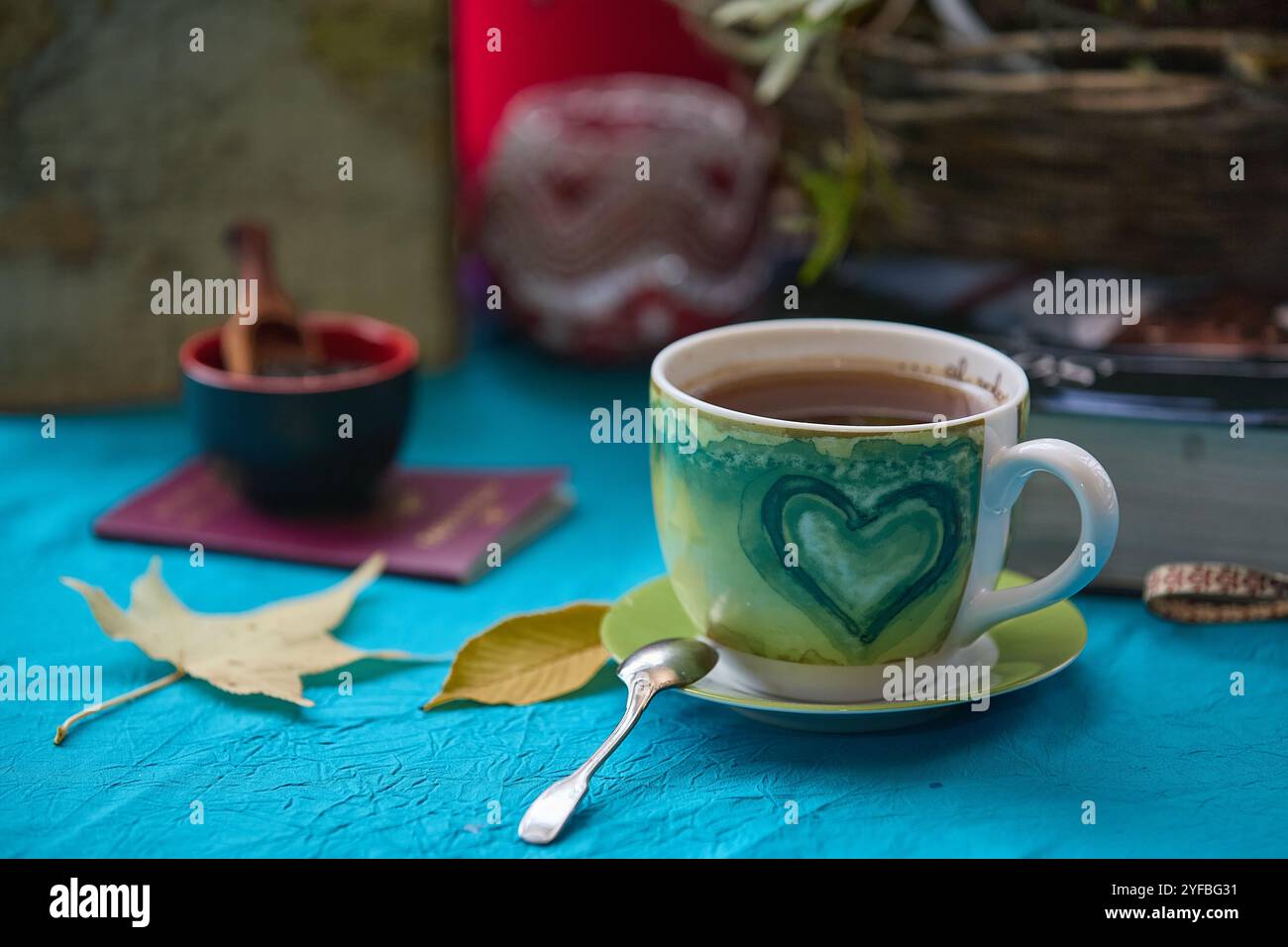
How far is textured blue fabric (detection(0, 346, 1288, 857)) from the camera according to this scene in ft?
1.38

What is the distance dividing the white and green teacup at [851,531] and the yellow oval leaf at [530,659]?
0.06 metres

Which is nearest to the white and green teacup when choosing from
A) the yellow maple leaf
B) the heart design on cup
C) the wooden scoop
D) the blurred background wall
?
the heart design on cup

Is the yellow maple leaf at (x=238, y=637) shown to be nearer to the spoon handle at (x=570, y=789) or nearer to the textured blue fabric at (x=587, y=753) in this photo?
the textured blue fabric at (x=587, y=753)

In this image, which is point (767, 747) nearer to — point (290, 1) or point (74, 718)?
point (74, 718)

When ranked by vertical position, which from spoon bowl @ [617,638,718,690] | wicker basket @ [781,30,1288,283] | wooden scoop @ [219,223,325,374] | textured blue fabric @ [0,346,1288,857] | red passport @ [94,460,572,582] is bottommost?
textured blue fabric @ [0,346,1288,857]

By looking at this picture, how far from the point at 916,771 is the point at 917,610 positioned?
0.18ft

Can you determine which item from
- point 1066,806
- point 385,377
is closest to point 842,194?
point 385,377

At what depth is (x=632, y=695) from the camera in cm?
46

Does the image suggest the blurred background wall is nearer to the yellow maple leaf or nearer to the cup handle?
the yellow maple leaf

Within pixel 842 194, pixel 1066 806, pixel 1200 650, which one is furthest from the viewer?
pixel 842 194

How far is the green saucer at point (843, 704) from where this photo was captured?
0.45 meters

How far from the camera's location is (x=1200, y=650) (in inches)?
21.5

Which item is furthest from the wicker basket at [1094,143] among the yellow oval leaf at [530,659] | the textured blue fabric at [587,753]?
the yellow oval leaf at [530,659]

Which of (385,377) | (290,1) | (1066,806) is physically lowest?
(1066,806)
